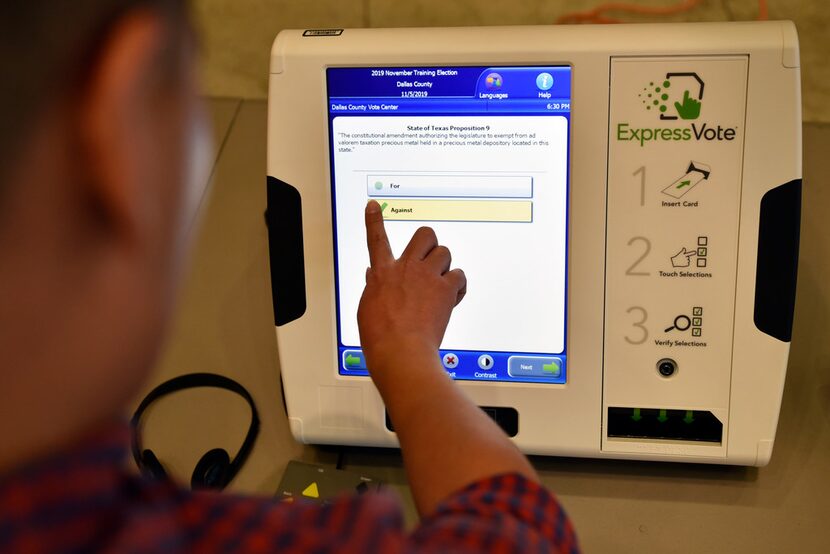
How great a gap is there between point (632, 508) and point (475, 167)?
329 millimetres

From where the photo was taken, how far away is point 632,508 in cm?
78

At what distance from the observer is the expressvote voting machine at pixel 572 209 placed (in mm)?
750

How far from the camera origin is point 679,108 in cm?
75

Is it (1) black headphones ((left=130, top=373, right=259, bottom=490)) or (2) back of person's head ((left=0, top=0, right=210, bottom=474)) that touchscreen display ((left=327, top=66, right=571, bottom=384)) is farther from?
(2) back of person's head ((left=0, top=0, right=210, bottom=474))

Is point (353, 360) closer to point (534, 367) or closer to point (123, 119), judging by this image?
point (534, 367)

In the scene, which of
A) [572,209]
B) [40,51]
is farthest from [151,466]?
[40,51]

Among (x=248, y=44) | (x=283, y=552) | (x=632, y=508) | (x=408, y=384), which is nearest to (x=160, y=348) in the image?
(x=283, y=552)

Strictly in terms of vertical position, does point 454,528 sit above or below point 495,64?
below

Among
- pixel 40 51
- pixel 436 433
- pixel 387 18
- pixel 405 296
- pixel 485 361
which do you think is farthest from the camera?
pixel 387 18

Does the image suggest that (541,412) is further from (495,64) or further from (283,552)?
(283,552)

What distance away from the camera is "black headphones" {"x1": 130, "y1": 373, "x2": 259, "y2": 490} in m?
0.82

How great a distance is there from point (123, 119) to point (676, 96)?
0.52m

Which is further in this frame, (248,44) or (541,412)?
(248,44)

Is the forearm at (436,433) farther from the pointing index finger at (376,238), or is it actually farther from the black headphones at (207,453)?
the black headphones at (207,453)
